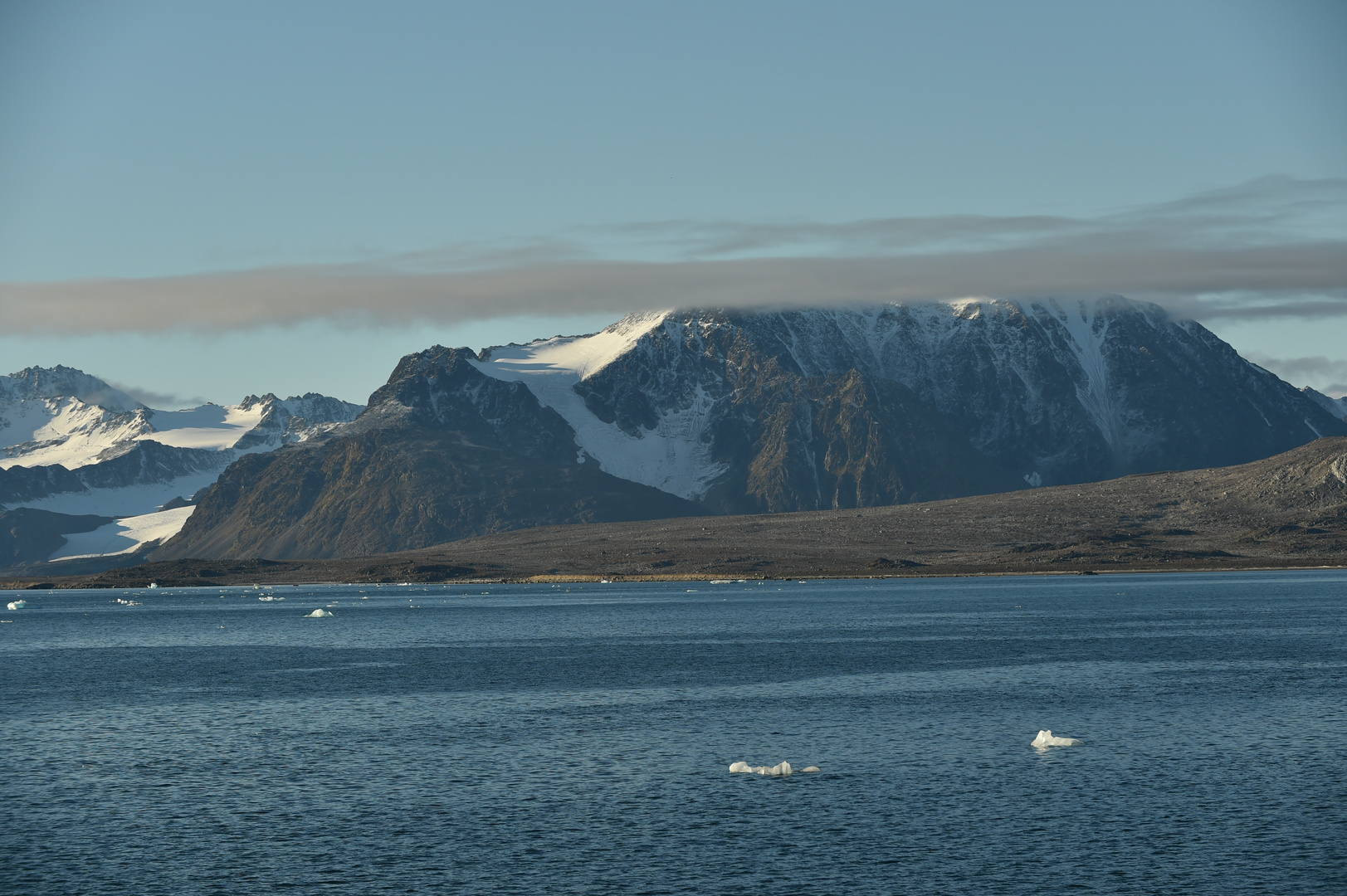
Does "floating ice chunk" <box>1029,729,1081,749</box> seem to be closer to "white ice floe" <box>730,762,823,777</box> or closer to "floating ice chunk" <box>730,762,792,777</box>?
"white ice floe" <box>730,762,823,777</box>

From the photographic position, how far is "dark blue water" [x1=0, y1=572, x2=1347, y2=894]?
47.5 m

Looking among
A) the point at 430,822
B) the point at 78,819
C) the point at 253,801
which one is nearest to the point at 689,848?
the point at 430,822

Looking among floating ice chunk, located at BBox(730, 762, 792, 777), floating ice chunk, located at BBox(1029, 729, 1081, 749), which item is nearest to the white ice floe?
floating ice chunk, located at BBox(730, 762, 792, 777)

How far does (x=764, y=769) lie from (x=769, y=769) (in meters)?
0.40

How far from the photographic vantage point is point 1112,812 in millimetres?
54688

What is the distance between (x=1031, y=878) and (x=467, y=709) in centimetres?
5004

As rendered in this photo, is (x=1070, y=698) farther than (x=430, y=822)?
Yes

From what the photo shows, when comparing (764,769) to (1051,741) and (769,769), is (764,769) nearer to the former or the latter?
(769,769)

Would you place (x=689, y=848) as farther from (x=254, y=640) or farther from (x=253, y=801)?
(x=254, y=640)

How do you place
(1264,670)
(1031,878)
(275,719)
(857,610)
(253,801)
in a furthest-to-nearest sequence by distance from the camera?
(857,610), (1264,670), (275,719), (253,801), (1031,878)

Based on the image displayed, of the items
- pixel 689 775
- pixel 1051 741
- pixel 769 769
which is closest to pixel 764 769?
pixel 769 769

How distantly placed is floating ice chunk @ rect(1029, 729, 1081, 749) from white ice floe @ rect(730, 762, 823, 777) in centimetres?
1209

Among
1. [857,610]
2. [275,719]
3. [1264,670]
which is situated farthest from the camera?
[857,610]

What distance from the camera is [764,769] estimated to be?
63.3m
